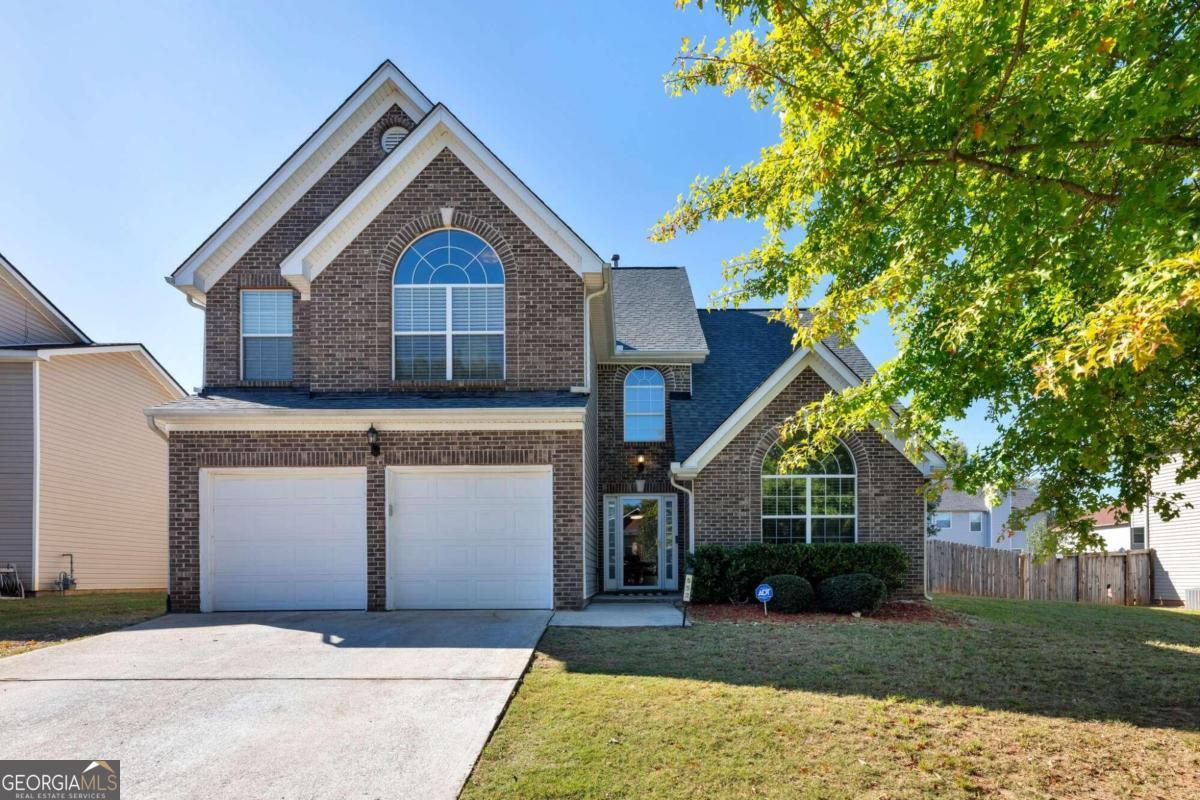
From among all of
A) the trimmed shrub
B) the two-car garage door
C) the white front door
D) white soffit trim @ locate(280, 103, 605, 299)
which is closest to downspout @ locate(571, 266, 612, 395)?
white soffit trim @ locate(280, 103, 605, 299)

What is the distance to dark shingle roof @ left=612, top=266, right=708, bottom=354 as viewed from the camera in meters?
16.9

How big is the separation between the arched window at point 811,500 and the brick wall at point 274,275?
8828 millimetres

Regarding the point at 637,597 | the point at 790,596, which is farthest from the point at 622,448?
the point at 790,596

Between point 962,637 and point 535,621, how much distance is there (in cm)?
607

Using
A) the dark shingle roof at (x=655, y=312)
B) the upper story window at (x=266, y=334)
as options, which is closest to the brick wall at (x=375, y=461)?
the upper story window at (x=266, y=334)

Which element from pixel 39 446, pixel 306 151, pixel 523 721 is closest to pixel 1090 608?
pixel 523 721

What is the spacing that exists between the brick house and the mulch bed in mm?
901

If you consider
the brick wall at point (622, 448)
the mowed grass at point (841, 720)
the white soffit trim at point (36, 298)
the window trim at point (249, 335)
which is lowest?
the mowed grass at point (841, 720)

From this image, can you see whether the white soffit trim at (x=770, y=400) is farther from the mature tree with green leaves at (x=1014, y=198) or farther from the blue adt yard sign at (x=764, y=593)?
the mature tree with green leaves at (x=1014, y=198)

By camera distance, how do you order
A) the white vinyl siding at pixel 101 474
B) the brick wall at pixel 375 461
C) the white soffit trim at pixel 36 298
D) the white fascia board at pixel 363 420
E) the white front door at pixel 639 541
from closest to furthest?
the white fascia board at pixel 363 420
the brick wall at pixel 375 461
the white front door at pixel 639 541
the white vinyl siding at pixel 101 474
the white soffit trim at pixel 36 298

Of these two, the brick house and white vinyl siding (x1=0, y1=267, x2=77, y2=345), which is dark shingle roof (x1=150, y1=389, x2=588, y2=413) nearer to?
the brick house

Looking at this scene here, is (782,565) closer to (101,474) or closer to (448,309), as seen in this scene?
(448,309)

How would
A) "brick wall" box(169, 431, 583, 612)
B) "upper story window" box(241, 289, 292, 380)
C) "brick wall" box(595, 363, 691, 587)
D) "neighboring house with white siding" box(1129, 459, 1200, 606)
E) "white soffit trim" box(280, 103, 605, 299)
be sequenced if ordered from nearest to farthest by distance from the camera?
"brick wall" box(169, 431, 583, 612), "white soffit trim" box(280, 103, 605, 299), "upper story window" box(241, 289, 292, 380), "brick wall" box(595, 363, 691, 587), "neighboring house with white siding" box(1129, 459, 1200, 606)

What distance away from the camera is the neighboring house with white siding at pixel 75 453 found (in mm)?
15844
